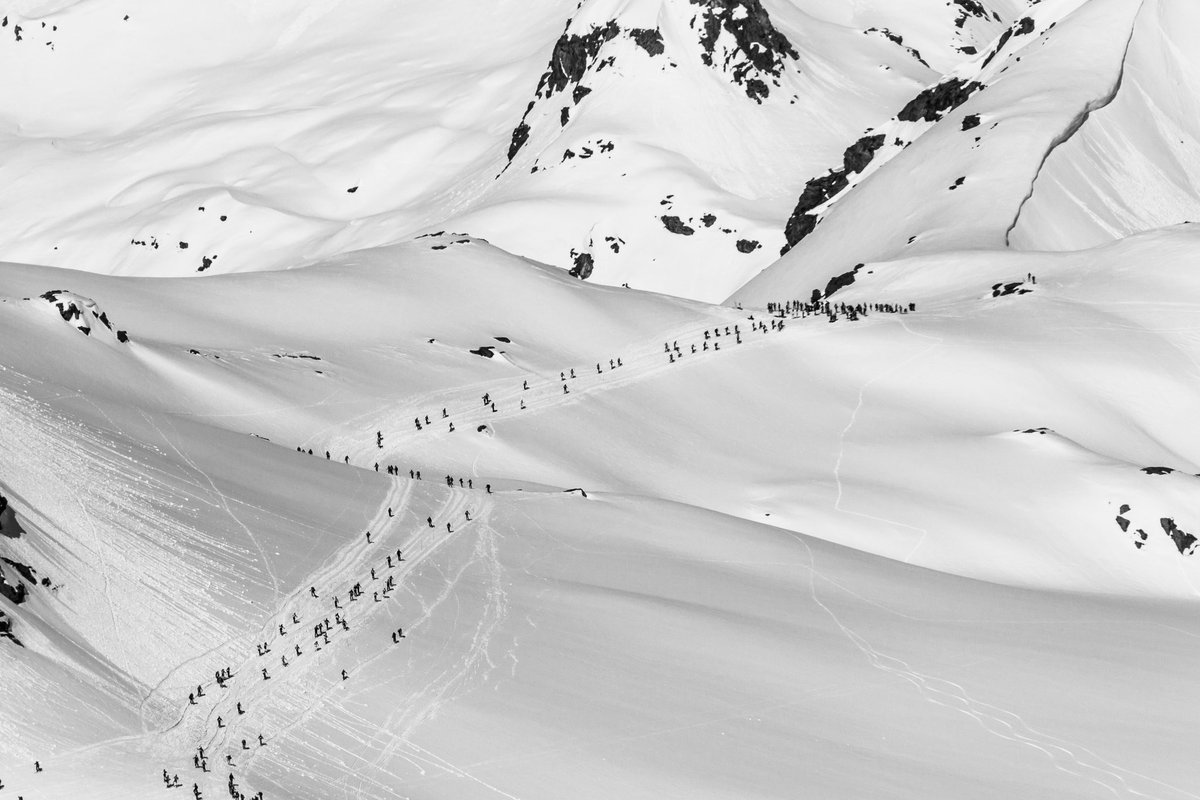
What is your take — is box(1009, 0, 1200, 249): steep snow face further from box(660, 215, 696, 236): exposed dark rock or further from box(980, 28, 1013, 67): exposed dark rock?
box(660, 215, 696, 236): exposed dark rock

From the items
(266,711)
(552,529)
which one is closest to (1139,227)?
(552,529)

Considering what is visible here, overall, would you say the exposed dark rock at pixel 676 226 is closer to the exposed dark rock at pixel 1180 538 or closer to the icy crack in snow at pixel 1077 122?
the icy crack in snow at pixel 1077 122

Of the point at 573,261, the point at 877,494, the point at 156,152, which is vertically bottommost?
the point at 877,494

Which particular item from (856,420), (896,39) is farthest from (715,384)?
(896,39)

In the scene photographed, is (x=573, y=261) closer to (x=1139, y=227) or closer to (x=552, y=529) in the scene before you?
(x=1139, y=227)

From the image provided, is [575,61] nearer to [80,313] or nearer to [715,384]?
[715,384]

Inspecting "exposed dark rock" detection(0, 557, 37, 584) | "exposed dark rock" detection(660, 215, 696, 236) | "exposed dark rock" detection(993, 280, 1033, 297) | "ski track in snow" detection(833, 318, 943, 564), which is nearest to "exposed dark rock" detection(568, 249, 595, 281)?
"exposed dark rock" detection(660, 215, 696, 236)

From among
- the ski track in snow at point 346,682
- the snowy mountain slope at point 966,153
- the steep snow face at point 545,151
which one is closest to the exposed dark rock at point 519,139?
the steep snow face at point 545,151
